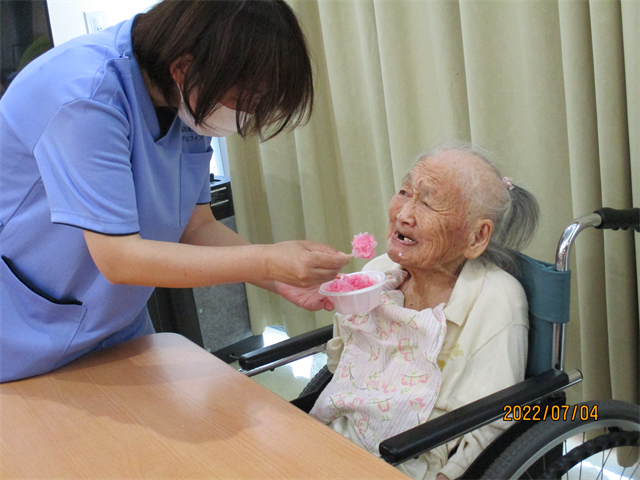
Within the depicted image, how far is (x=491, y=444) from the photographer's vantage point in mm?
1239

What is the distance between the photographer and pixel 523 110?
186 centimetres

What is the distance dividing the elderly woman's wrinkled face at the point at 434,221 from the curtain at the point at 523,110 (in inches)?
11.0

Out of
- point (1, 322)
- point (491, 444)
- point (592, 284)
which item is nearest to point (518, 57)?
point (592, 284)

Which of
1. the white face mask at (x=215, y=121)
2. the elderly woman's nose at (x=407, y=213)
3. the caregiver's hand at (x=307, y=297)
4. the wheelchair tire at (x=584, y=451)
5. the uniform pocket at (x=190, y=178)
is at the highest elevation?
the white face mask at (x=215, y=121)


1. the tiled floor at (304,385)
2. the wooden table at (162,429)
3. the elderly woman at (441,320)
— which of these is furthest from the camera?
the tiled floor at (304,385)

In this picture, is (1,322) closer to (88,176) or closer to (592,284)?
(88,176)

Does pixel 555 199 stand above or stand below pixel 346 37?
below

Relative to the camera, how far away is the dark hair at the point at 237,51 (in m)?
1.03

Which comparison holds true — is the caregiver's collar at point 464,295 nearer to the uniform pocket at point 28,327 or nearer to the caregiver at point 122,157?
the caregiver at point 122,157

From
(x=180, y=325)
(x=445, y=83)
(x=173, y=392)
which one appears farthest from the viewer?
(x=180, y=325)

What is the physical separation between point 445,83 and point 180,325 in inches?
69.7

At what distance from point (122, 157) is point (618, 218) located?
1.05m

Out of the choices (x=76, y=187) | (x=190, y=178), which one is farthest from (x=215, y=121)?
(x=76, y=187)
